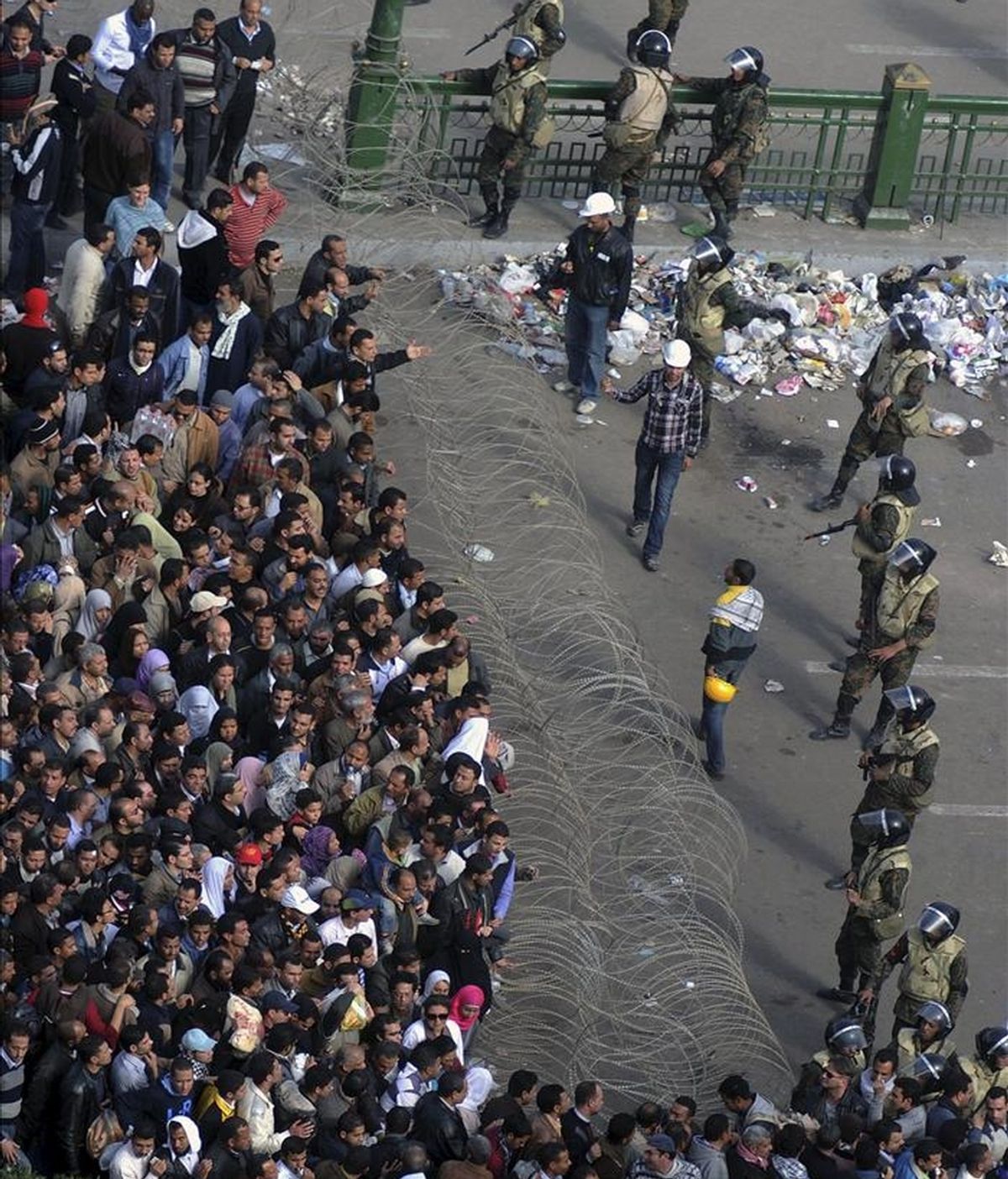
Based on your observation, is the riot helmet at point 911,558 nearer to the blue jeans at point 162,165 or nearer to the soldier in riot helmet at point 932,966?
the soldier in riot helmet at point 932,966

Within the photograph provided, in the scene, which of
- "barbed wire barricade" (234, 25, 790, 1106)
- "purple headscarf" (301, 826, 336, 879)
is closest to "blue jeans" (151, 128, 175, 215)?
"barbed wire barricade" (234, 25, 790, 1106)

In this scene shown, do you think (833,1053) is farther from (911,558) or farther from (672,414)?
(672,414)

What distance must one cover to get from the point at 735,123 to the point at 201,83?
12.5 ft

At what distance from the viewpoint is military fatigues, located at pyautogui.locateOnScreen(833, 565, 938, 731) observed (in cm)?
1550

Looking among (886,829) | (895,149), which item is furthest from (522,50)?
(886,829)

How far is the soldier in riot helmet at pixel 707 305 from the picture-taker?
682 inches

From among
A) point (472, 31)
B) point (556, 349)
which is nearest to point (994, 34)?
point (472, 31)

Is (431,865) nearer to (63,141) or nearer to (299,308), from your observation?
(299,308)

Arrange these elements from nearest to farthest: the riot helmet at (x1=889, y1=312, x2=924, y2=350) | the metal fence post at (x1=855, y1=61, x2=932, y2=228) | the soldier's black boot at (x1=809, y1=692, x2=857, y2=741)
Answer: the soldier's black boot at (x1=809, y1=692, x2=857, y2=741)
the riot helmet at (x1=889, y1=312, x2=924, y2=350)
the metal fence post at (x1=855, y1=61, x2=932, y2=228)

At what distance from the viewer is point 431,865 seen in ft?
41.5

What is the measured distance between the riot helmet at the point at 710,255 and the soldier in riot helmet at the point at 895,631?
267 cm

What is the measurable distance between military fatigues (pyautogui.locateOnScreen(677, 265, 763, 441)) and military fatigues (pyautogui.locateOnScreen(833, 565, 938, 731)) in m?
2.14

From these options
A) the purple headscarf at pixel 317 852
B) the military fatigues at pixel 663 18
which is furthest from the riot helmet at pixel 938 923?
the military fatigues at pixel 663 18

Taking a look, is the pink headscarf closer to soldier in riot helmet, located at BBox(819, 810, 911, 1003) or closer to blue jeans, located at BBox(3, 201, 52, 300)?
soldier in riot helmet, located at BBox(819, 810, 911, 1003)
